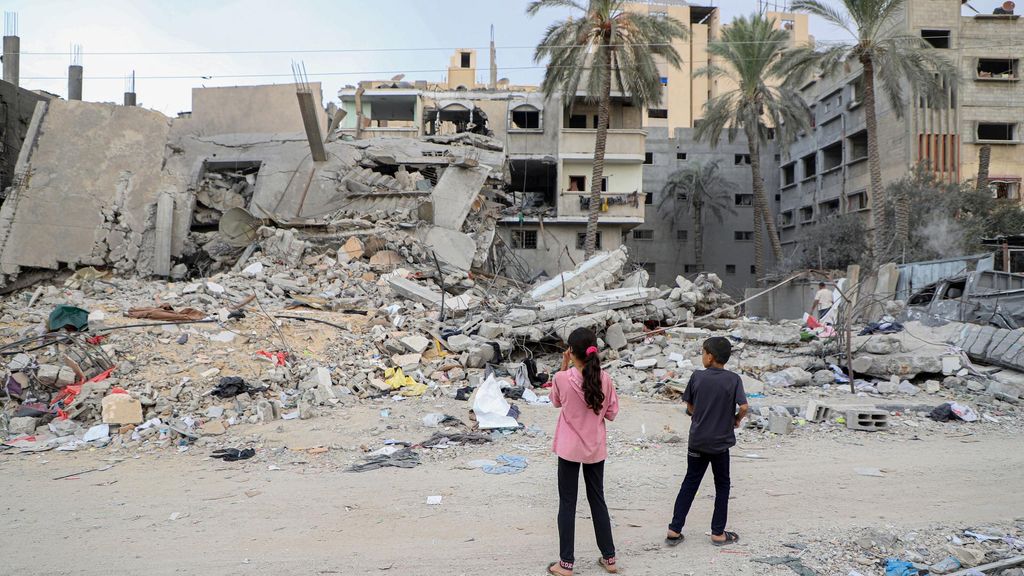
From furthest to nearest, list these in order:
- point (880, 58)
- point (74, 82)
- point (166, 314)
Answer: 1. point (74, 82)
2. point (880, 58)
3. point (166, 314)

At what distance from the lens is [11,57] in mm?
28078

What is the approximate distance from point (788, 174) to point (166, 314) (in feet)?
135

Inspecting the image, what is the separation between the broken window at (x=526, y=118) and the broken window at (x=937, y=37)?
18.0 m

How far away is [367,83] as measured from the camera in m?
42.4

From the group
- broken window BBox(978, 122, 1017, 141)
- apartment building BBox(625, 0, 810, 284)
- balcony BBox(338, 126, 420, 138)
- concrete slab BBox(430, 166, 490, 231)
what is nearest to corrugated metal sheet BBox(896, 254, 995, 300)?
concrete slab BBox(430, 166, 490, 231)

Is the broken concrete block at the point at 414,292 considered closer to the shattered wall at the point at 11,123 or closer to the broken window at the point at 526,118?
the shattered wall at the point at 11,123

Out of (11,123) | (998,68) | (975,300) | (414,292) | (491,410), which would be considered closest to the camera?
(491,410)

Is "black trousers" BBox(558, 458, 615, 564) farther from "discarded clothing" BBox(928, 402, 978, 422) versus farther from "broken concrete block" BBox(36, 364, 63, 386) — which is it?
"broken concrete block" BBox(36, 364, 63, 386)

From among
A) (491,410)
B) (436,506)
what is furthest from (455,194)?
(436,506)

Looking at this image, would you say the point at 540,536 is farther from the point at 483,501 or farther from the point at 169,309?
the point at 169,309

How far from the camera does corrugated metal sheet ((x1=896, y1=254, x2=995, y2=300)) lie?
47.8 ft

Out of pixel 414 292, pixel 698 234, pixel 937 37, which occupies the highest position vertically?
pixel 937 37

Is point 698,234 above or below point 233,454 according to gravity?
above

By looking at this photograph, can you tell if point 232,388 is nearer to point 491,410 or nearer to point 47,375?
point 47,375
